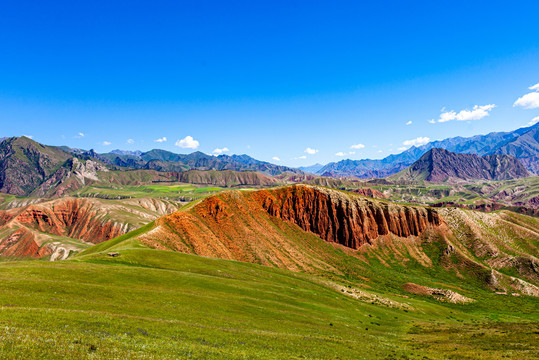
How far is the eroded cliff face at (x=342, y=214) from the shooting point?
147 metres

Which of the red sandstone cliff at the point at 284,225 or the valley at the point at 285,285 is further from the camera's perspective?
the red sandstone cliff at the point at 284,225

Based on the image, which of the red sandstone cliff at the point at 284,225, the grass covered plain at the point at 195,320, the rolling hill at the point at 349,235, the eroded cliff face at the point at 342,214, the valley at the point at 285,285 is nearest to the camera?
the grass covered plain at the point at 195,320

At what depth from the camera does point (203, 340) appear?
30.0m

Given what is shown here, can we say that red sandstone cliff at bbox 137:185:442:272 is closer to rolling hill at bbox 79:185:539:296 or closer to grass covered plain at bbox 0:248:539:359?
rolling hill at bbox 79:185:539:296

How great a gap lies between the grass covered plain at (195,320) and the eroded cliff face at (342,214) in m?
72.9

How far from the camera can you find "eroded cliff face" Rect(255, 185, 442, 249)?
5778 inches

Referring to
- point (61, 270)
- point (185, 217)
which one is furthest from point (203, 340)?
point (185, 217)

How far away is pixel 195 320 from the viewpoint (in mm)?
37062

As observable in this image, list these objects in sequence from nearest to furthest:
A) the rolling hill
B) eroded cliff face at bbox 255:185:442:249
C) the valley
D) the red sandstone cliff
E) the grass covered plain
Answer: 1. the grass covered plain
2. the valley
3. the red sandstone cliff
4. the rolling hill
5. eroded cliff face at bbox 255:185:442:249


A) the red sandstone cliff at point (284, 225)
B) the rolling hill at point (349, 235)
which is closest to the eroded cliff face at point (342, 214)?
the red sandstone cliff at point (284, 225)

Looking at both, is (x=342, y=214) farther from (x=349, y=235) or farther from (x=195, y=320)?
(x=195, y=320)

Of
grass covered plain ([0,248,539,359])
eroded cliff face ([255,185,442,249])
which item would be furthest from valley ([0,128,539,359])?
eroded cliff face ([255,185,442,249])

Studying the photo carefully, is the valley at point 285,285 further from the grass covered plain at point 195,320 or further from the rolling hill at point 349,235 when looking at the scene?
the rolling hill at point 349,235

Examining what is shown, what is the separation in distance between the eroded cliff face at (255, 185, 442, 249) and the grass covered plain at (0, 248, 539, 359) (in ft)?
239
